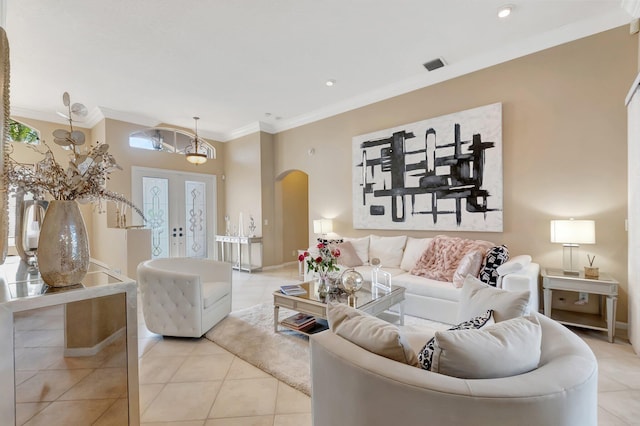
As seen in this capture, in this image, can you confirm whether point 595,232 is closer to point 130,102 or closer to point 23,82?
point 130,102

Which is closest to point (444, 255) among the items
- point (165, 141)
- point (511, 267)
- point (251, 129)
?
point (511, 267)

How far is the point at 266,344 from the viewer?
9.12 ft

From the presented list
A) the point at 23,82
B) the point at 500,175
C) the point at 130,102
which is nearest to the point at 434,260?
the point at 500,175

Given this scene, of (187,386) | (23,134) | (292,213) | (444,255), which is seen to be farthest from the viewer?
(292,213)

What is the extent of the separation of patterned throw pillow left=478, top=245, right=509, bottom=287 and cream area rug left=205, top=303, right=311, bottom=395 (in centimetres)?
201

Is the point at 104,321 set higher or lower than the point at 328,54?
lower

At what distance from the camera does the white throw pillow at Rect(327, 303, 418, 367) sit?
3.65ft

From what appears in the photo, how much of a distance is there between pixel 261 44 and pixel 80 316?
330cm

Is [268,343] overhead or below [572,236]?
below

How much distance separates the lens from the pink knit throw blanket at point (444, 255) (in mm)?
3432

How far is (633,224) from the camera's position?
2645mm

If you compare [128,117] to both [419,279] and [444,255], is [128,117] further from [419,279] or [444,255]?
[444,255]

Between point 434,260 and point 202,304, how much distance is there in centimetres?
281

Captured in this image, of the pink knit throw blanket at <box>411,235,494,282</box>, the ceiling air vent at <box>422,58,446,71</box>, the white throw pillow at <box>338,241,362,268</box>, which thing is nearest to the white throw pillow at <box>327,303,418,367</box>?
the pink knit throw blanket at <box>411,235,494,282</box>
